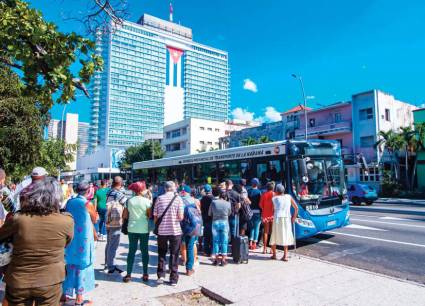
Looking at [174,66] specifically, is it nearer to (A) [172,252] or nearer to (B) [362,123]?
(B) [362,123]

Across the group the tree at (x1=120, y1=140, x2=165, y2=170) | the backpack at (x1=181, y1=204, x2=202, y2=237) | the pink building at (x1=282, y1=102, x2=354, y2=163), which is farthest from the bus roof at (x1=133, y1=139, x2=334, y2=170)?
the tree at (x1=120, y1=140, x2=165, y2=170)

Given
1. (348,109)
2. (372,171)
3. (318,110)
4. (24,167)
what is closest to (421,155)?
(372,171)

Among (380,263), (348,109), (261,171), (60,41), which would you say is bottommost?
(380,263)

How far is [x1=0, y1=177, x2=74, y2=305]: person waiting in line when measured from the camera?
285 cm

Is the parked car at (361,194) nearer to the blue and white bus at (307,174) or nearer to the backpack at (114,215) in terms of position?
the blue and white bus at (307,174)

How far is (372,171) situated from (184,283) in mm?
36764

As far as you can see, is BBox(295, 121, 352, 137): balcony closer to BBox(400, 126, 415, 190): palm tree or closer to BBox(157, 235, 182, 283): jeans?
BBox(400, 126, 415, 190): palm tree

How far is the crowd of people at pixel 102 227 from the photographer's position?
9.48 ft

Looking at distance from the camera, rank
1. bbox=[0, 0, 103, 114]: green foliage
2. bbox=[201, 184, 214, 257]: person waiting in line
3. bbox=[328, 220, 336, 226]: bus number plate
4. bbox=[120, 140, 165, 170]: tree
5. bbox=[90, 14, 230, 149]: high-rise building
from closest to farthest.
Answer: bbox=[0, 0, 103, 114]: green foliage
bbox=[201, 184, 214, 257]: person waiting in line
bbox=[328, 220, 336, 226]: bus number plate
bbox=[120, 140, 165, 170]: tree
bbox=[90, 14, 230, 149]: high-rise building

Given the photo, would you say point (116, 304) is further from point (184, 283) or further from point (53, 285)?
point (53, 285)

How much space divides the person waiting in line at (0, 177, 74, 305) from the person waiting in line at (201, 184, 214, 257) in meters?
5.03

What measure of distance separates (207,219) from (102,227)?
4198 mm

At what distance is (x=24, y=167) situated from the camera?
55.5 ft

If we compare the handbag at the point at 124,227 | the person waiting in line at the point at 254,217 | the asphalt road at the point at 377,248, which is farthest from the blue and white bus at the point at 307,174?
the handbag at the point at 124,227
